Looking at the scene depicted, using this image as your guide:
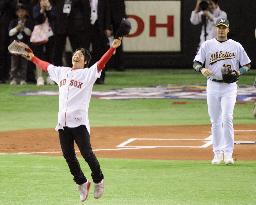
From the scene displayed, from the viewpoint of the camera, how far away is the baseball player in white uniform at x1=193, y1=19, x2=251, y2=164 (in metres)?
15.3

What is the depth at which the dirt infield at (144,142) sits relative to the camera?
1700 cm

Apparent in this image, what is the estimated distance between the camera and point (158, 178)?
Answer: 45.6ft

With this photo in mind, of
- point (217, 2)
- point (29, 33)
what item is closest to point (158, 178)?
point (29, 33)

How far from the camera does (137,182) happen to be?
1352cm

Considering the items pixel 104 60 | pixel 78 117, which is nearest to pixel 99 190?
pixel 78 117

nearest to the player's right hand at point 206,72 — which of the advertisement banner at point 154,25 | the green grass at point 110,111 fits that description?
the green grass at point 110,111

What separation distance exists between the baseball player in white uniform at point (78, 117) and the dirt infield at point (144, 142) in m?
4.47

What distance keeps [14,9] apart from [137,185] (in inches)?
623

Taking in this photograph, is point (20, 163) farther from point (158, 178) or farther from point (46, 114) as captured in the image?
point (46, 114)

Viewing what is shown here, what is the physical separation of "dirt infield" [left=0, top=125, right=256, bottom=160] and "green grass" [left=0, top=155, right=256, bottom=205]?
3.39ft

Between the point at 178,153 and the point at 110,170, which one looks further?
the point at 178,153

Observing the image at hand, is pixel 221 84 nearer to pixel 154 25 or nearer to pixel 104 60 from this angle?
pixel 104 60

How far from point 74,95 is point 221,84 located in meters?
3.73

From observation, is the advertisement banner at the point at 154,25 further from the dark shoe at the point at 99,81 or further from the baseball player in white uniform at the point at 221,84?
the baseball player in white uniform at the point at 221,84
